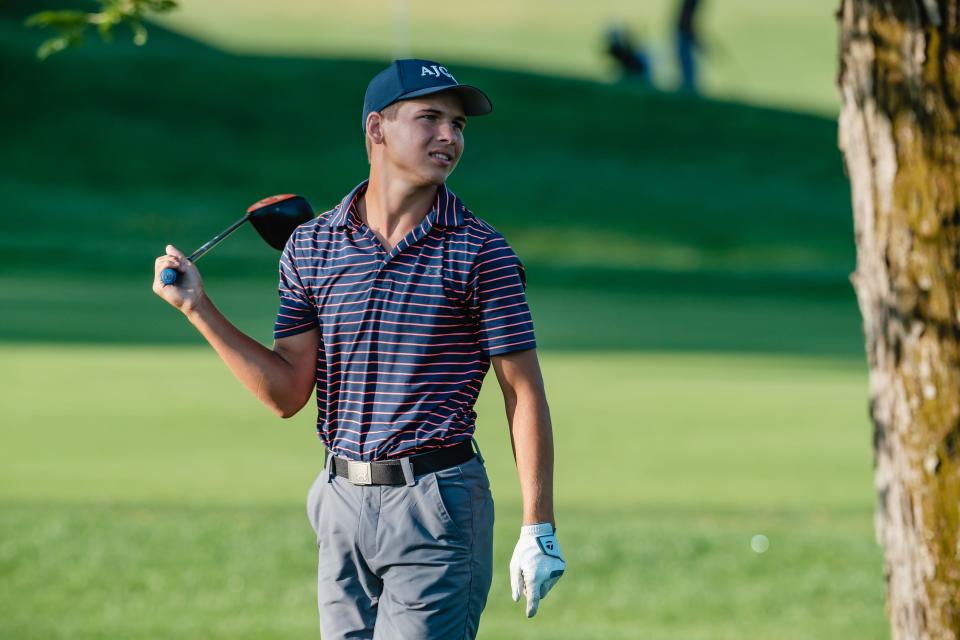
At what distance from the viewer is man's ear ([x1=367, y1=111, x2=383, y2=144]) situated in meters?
3.76

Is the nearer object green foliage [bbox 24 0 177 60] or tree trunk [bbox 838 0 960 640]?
tree trunk [bbox 838 0 960 640]

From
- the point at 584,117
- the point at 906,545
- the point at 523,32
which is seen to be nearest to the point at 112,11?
the point at 906,545

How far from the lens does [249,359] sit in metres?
3.80

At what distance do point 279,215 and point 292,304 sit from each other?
0.99 ft

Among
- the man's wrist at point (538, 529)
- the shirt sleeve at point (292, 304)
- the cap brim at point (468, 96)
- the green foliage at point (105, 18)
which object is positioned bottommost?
the man's wrist at point (538, 529)

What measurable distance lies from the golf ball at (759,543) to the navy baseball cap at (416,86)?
4477 millimetres

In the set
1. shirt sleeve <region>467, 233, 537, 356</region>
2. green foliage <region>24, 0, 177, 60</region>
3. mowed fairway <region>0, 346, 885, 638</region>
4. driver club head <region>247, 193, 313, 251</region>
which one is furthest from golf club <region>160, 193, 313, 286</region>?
mowed fairway <region>0, 346, 885, 638</region>

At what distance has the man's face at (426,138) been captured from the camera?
3672mm

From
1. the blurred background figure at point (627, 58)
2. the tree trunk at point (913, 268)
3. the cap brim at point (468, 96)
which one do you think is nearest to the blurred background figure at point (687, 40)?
the blurred background figure at point (627, 58)

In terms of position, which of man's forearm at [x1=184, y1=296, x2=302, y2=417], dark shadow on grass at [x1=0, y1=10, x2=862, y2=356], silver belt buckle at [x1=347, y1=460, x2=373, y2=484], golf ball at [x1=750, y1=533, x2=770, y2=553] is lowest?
golf ball at [x1=750, y1=533, x2=770, y2=553]

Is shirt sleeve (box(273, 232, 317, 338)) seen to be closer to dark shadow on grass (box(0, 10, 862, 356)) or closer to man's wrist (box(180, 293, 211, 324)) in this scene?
man's wrist (box(180, 293, 211, 324))

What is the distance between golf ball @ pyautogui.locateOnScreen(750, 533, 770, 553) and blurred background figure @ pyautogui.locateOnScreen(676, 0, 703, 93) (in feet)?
152

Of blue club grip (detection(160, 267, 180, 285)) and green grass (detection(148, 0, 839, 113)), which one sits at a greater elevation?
green grass (detection(148, 0, 839, 113))

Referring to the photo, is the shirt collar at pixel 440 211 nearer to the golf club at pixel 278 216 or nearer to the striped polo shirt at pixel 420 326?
the striped polo shirt at pixel 420 326
